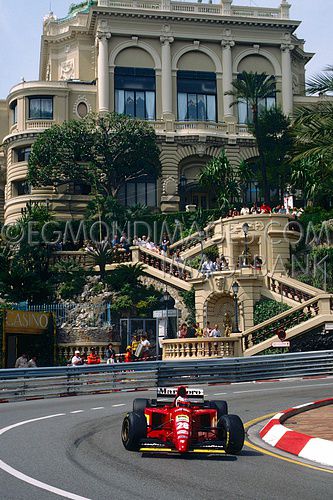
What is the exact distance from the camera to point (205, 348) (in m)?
35.4

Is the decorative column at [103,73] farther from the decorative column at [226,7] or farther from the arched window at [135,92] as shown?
the decorative column at [226,7]

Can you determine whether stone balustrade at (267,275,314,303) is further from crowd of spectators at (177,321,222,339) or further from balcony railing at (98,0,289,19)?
balcony railing at (98,0,289,19)

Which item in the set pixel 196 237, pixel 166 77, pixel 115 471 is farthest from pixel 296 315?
pixel 166 77

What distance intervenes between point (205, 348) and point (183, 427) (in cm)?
2404

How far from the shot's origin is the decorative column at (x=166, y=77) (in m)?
70.0

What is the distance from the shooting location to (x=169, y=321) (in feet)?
144

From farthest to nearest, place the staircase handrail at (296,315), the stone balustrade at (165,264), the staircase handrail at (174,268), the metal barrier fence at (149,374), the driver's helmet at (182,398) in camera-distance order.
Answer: the stone balustrade at (165,264), the staircase handrail at (174,268), the staircase handrail at (296,315), the metal barrier fence at (149,374), the driver's helmet at (182,398)

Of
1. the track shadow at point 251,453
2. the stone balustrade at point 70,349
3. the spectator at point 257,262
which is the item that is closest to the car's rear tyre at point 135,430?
the track shadow at point 251,453

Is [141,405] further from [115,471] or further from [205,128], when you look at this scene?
[205,128]

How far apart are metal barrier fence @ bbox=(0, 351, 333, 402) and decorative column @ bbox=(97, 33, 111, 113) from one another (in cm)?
4181

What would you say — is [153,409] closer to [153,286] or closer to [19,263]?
[153,286]

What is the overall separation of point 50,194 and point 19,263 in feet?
57.0

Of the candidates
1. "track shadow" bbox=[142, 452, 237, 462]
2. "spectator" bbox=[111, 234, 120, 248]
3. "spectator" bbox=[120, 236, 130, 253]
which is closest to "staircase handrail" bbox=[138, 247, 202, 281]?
"spectator" bbox=[120, 236, 130, 253]

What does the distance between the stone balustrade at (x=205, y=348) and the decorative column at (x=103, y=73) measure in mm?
35662
